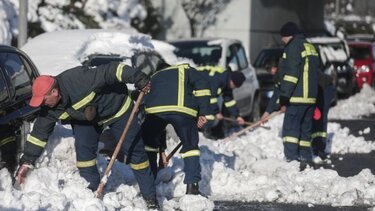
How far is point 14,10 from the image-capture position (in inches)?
666

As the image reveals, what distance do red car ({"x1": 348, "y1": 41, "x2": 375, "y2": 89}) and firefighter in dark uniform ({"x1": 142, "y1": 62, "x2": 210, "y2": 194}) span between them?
1670 cm

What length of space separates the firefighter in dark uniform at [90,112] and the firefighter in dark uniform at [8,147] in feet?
0.27

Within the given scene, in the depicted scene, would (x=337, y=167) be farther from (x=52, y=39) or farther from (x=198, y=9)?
(x=198, y=9)

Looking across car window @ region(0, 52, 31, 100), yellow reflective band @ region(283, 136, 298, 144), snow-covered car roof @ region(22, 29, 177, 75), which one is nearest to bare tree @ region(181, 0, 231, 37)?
snow-covered car roof @ region(22, 29, 177, 75)

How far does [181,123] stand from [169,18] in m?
20.2

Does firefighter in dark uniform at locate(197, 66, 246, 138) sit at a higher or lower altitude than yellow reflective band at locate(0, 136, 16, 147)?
lower

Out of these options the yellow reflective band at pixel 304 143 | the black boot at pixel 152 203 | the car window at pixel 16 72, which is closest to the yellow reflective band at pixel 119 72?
the car window at pixel 16 72

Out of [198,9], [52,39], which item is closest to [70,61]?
[52,39]

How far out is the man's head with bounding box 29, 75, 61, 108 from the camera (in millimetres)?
7195

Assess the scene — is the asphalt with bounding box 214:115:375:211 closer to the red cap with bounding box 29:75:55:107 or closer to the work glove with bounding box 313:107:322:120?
the work glove with bounding box 313:107:322:120

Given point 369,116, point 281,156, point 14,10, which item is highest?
point 14,10

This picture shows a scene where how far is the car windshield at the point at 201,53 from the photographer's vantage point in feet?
48.2

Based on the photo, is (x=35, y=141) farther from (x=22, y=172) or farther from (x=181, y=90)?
(x=181, y=90)

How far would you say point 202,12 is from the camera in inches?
1108
